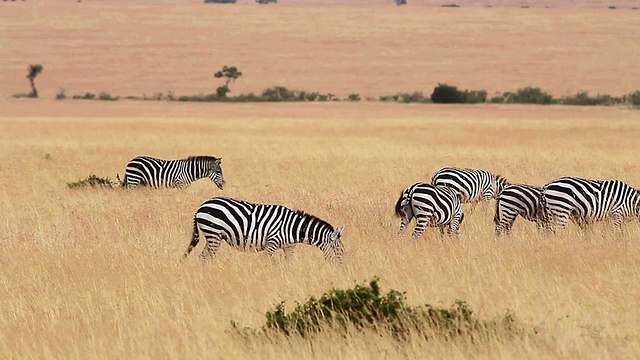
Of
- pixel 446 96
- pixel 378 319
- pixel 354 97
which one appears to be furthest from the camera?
pixel 354 97

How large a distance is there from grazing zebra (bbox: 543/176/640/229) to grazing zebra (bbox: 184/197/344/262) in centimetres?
330

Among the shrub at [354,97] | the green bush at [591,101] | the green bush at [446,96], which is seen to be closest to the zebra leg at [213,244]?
the green bush at [446,96]

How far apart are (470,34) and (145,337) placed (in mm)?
109281

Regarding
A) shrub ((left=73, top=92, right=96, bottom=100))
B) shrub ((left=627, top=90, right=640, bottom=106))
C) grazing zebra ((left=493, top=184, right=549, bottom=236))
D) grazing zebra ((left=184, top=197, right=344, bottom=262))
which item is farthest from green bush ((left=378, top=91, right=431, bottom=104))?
grazing zebra ((left=184, top=197, right=344, bottom=262))

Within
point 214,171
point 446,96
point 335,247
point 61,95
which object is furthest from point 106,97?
point 335,247

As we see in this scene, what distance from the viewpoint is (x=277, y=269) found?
1070 centimetres

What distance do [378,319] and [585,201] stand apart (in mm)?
5229

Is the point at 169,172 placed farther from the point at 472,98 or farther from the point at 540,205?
the point at 472,98

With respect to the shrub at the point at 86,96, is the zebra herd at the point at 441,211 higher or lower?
higher

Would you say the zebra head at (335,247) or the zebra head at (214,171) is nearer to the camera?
the zebra head at (335,247)

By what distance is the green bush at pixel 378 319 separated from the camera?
8.02 metres

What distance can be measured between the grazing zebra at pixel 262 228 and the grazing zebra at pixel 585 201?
3.30 meters

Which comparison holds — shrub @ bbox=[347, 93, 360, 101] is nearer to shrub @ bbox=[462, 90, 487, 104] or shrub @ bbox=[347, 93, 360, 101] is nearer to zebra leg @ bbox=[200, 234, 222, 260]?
shrub @ bbox=[462, 90, 487, 104]

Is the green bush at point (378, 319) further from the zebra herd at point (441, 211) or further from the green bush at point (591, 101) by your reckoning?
the green bush at point (591, 101)
